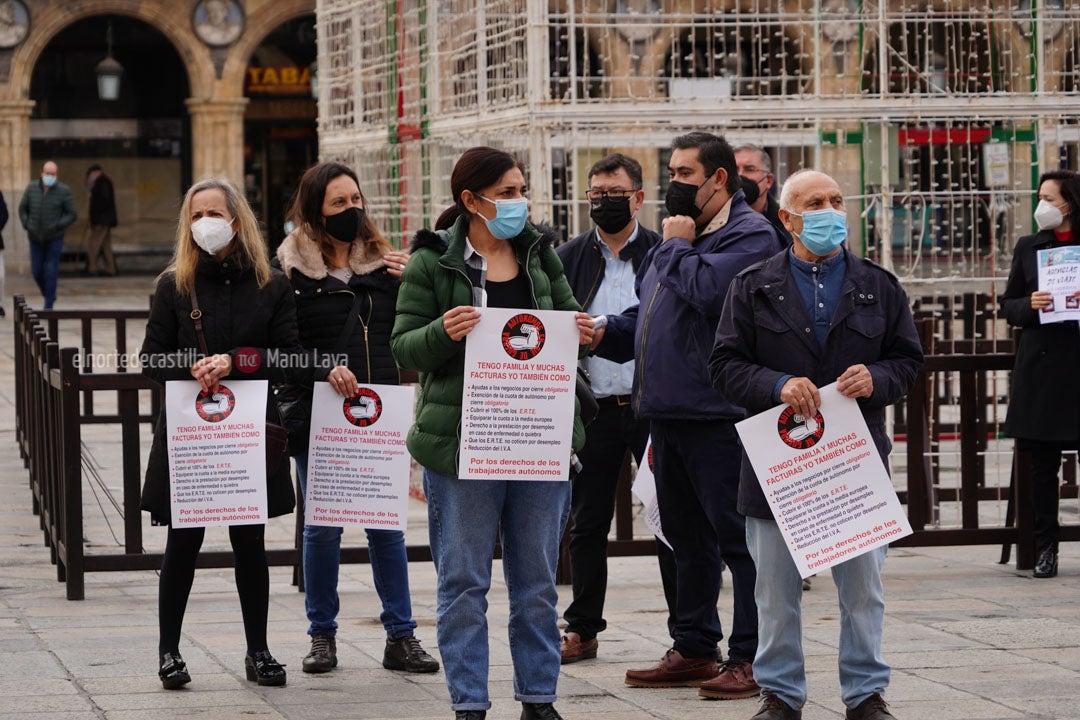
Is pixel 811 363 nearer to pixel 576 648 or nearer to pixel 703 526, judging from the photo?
pixel 703 526

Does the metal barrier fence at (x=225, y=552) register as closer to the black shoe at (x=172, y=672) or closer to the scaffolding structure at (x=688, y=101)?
the scaffolding structure at (x=688, y=101)

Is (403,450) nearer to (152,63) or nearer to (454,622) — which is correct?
(454,622)

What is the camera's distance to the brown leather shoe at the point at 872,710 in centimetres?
532

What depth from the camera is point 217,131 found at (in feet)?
108

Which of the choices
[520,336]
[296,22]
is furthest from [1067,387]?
[296,22]

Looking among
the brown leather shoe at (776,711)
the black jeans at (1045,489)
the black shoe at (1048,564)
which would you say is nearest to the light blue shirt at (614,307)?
the brown leather shoe at (776,711)

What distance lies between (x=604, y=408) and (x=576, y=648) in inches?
34.0

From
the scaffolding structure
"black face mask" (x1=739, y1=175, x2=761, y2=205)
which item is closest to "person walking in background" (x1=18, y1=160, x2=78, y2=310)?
the scaffolding structure

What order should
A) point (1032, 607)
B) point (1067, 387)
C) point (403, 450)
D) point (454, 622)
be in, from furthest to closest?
1. point (1067, 387)
2. point (1032, 607)
3. point (403, 450)
4. point (454, 622)

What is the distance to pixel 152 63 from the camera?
1379 inches

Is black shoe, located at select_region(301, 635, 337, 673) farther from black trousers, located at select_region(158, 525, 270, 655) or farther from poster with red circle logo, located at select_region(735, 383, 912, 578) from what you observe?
poster with red circle logo, located at select_region(735, 383, 912, 578)

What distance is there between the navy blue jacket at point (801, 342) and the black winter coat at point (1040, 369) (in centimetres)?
298

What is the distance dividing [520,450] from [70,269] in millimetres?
30201

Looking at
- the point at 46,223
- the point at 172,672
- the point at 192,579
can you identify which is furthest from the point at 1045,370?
the point at 46,223
